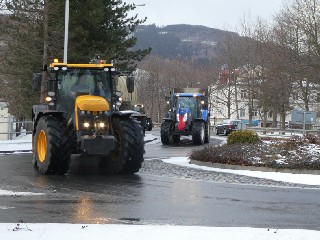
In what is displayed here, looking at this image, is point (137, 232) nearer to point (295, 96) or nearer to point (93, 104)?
point (93, 104)

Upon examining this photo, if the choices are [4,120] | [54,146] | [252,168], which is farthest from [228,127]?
[54,146]

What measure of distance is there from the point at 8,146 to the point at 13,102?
1371 centimetres

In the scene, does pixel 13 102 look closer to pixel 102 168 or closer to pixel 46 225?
pixel 102 168

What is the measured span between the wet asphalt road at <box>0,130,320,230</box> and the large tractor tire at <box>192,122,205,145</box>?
668 inches

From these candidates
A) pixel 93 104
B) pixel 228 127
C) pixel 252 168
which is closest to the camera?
pixel 93 104

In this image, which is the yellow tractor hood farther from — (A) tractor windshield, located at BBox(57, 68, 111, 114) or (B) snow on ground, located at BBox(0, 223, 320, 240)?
(B) snow on ground, located at BBox(0, 223, 320, 240)

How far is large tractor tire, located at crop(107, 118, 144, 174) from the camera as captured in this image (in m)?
16.8

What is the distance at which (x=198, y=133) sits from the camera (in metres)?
35.2

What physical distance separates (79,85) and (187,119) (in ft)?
59.4

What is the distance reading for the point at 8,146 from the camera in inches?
1168

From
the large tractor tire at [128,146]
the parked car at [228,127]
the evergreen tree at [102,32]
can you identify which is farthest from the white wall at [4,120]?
the large tractor tire at [128,146]

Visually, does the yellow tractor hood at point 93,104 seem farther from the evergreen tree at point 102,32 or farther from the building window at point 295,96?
the building window at point 295,96

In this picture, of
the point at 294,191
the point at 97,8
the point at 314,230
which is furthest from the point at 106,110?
the point at 97,8

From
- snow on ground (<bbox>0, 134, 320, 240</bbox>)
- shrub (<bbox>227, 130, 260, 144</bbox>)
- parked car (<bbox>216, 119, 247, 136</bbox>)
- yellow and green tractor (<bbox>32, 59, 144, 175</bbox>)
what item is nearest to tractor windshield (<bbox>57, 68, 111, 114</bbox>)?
yellow and green tractor (<bbox>32, 59, 144, 175</bbox>)
